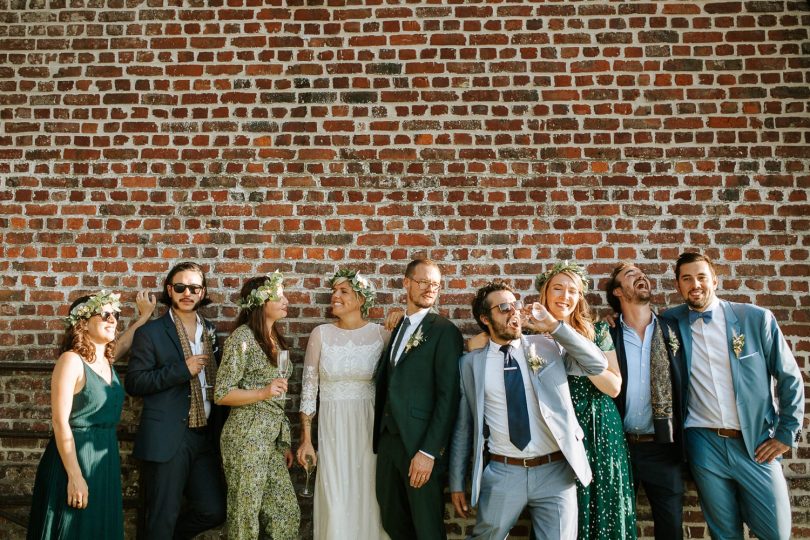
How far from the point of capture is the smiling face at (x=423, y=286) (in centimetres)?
406

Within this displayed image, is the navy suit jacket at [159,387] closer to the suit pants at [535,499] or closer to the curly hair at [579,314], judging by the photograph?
the suit pants at [535,499]

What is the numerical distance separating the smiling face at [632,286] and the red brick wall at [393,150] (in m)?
0.28

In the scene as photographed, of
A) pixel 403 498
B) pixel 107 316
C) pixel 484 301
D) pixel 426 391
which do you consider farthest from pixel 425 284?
pixel 107 316

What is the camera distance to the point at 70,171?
15.6 feet

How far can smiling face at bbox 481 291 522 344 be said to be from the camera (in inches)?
146

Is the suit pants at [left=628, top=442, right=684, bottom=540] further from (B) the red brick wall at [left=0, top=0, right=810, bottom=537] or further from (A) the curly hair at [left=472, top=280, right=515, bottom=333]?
(A) the curly hair at [left=472, top=280, right=515, bottom=333]

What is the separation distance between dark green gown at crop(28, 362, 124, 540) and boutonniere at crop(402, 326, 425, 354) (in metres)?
1.83

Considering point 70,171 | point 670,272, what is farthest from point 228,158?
point 670,272

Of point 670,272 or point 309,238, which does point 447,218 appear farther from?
point 670,272

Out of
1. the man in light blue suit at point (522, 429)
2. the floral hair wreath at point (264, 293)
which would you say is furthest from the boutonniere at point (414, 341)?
the floral hair wreath at point (264, 293)

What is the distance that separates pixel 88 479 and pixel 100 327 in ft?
2.94

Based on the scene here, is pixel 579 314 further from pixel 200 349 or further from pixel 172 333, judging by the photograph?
pixel 172 333

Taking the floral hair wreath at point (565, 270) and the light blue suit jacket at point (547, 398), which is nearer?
the light blue suit jacket at point (547, 398)

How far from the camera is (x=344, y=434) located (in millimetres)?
4012
